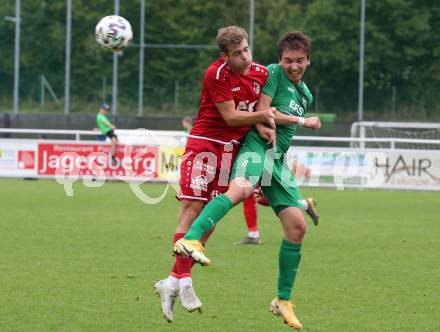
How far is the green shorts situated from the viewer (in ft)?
24.5

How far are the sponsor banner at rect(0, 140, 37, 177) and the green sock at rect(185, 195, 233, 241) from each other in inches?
725

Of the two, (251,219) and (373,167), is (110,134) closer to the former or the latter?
(373,167)

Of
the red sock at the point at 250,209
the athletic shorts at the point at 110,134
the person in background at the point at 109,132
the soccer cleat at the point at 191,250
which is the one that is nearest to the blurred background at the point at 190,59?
the person in background at the point at 109,132

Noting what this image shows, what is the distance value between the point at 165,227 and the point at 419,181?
1041 centimetres

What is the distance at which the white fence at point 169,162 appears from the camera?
23.8 metres

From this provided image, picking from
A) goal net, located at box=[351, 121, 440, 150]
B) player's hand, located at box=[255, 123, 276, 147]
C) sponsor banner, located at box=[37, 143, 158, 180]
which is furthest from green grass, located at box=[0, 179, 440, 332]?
goal net, located at box=[351, 121, 440, 150]

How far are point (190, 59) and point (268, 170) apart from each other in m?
34.8

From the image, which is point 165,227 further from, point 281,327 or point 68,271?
point 281,327

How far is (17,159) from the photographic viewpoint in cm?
2539

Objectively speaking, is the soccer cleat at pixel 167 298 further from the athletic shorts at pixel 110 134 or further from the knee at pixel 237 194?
the athletic shorts at pixel 110 134

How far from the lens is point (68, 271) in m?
10.1

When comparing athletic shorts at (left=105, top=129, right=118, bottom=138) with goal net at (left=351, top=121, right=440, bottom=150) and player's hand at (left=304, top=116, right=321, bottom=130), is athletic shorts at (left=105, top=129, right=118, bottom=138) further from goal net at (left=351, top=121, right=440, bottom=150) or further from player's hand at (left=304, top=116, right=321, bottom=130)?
player's hand at (left=304, top=116, right=321, bottom=130)

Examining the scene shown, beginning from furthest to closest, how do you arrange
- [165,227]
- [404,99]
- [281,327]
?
[404,99] < [165,227] < [281,327]

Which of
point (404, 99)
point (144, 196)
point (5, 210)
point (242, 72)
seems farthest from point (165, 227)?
point (404, 99)
